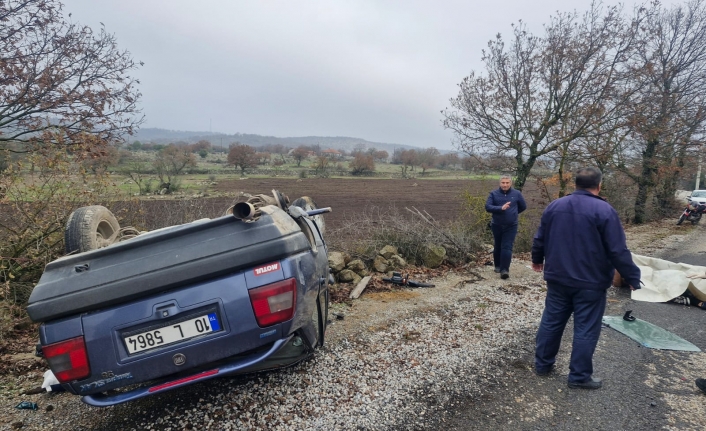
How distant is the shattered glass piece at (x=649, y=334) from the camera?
12.9 ft

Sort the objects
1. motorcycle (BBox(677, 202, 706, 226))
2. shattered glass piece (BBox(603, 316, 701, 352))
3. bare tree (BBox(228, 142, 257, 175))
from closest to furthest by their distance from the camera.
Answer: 1. shattered glass piece (BBox(603, 316, 701, 352))
2. motorcycle (BBox(677, 202, 706, 226))
3. bare tree (BBox(228, 142, 257, 175))

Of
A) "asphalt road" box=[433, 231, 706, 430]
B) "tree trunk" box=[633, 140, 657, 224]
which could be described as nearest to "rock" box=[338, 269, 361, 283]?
"asphalt road" box=[433, 231, 706, 430]

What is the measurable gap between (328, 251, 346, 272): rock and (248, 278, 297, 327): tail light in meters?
4.17

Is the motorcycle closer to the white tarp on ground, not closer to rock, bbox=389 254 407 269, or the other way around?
the white tarp on ground

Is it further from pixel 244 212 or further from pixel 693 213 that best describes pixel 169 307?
pixel 693 213

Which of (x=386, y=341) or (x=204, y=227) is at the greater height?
(x=204, y=227)

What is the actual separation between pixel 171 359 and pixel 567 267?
2.99m

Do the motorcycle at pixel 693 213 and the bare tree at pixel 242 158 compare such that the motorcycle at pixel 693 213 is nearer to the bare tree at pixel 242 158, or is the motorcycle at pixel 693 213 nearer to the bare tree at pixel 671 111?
the bare tree at pixel 671 111

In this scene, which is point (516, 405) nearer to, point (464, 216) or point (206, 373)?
point (206, 373)

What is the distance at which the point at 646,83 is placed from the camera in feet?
44.0

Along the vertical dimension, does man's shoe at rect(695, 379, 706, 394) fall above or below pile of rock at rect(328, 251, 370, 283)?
above

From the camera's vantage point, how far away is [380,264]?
23.8ft

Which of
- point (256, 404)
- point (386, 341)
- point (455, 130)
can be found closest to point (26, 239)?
point (256, 404)

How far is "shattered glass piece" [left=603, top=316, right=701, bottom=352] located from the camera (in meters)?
3.93
